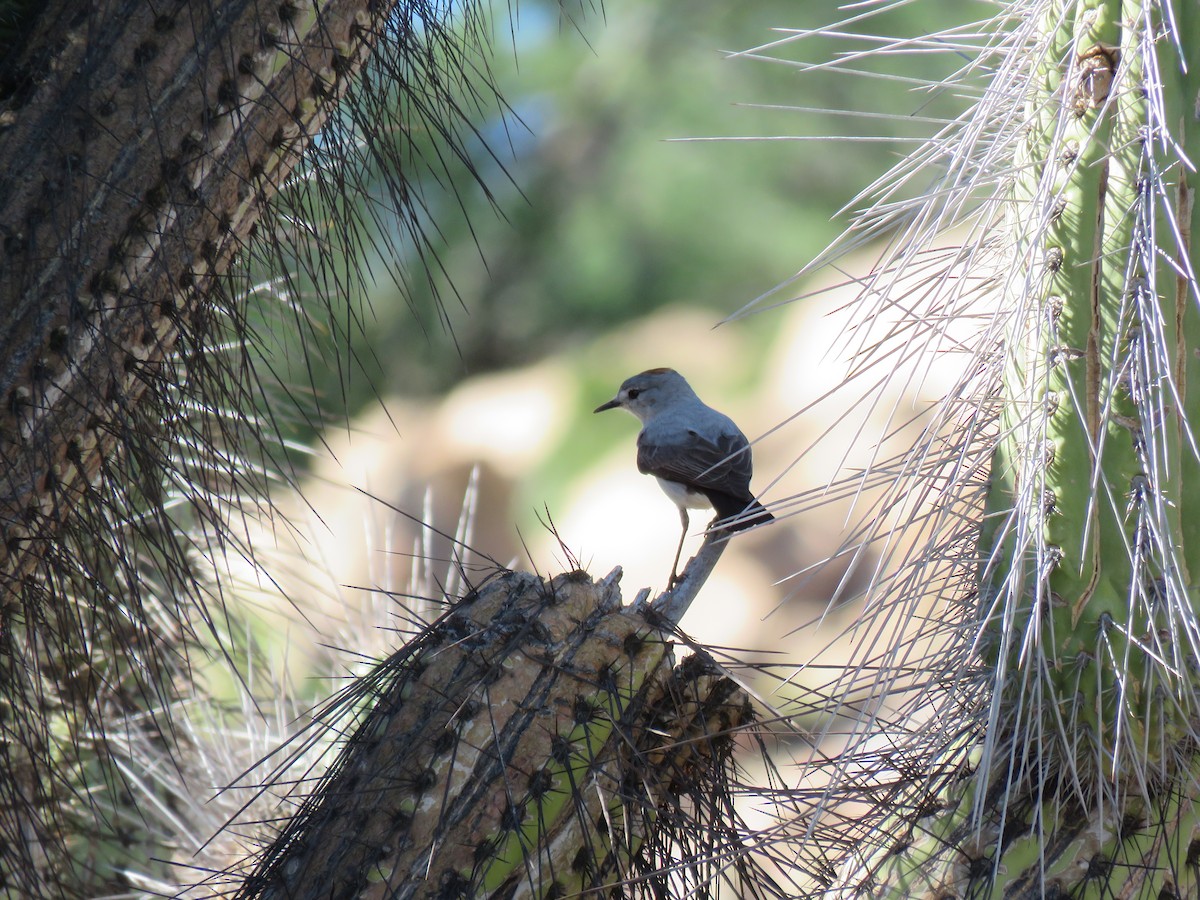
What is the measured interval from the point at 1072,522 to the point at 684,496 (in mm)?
1216

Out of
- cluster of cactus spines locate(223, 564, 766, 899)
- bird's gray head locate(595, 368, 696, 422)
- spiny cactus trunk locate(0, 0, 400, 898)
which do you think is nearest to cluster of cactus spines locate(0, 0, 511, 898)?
spiny cactus trunk locate(0, 0, 400, 898)

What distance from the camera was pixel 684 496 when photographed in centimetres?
251

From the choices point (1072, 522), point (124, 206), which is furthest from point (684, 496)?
point (124, 206)

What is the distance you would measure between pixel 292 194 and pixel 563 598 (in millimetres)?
618

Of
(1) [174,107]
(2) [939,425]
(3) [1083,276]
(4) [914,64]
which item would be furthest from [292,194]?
(4) [914,64]

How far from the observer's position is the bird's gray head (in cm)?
278

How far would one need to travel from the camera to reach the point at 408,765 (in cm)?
131

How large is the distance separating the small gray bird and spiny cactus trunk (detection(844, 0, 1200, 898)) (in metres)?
0.76

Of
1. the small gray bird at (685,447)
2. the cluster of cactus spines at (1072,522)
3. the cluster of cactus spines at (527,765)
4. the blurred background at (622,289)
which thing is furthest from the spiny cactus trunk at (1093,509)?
the blurred background at (622,289)

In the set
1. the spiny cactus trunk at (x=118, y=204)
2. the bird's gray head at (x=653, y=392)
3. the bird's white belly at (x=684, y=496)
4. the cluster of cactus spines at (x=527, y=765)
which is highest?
the bird's gray head at (x=653, y=392)

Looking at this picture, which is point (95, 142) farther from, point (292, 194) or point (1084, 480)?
point (1084, 480)

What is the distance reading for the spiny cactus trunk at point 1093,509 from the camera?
4.08ft

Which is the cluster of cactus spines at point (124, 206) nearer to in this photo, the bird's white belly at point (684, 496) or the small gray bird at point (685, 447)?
the small gray bird at point (685, 447)

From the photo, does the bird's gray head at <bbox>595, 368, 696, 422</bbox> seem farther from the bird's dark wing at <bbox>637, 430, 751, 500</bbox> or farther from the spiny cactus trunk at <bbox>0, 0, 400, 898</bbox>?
the spiny cactus trunk at <bbox>0, 0, 400, 898</bbox>
